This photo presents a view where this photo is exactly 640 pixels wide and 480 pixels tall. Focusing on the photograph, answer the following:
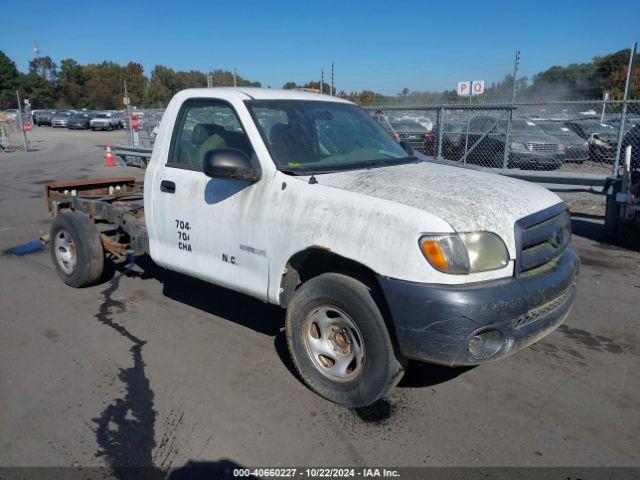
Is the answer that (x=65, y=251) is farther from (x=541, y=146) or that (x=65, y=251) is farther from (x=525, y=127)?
(x=525, y=127)

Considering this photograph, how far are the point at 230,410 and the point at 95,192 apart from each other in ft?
14.7

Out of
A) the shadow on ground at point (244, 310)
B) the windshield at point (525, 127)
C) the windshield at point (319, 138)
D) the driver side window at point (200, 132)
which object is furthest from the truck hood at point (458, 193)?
the windshield at point (525, 127)

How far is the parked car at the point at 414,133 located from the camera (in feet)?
42.7

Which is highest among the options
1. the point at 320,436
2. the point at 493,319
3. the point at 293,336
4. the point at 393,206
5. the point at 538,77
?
the point at 538,77

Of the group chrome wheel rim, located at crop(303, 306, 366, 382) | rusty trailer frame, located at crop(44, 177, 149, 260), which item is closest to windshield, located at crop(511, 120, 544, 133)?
rusty trailer frame, located at crop(44, 177, 149, 260)

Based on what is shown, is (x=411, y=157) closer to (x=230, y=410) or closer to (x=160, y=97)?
(x=230, y=410)

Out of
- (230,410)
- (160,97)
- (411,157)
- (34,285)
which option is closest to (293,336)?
(230,410)

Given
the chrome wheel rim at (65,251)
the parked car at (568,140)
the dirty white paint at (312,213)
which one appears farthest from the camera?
the parked car at (568,140)

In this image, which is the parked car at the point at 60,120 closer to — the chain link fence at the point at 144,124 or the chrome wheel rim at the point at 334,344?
the chain link fence at the point at 144,124

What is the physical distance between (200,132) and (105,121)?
4372 cm

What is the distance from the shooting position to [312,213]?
3295 mm

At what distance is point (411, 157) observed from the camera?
4.44 metres

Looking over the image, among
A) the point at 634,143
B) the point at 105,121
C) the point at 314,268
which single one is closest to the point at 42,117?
the point at 105,121

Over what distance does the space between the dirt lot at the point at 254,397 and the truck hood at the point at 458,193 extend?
112 cm
